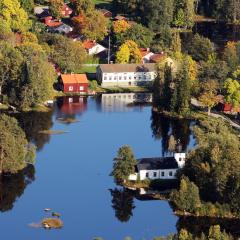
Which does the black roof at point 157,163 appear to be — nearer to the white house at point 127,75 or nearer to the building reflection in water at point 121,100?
the building reflection in water at point 121,100

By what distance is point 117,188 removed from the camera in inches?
1193

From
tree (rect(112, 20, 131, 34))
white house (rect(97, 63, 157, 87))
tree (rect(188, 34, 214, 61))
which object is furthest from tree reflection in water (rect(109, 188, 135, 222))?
tree (rect(112, 20, 131, 34))

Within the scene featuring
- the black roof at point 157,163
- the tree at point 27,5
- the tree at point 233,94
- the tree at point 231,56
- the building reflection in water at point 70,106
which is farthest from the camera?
the tree at point 27,5

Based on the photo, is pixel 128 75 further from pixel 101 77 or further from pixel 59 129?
pixel 59 129

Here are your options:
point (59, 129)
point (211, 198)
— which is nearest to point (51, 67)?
point (59, 129)

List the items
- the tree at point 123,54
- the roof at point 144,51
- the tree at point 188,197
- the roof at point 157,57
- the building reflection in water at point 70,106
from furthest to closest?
the roof at point 144,51, the roof at point 157,57, the tree at point 123,54, the building reflection in water at point 70,106, the tree at point 188,197

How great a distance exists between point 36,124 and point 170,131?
618 cm

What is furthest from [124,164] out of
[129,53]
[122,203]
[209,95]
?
[129,53]

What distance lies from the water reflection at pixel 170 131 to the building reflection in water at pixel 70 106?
3723 millimetres

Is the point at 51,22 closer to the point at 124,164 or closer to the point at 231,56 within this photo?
the point at 231,56

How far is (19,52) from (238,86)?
36.3ft

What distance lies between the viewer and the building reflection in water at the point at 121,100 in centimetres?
4066

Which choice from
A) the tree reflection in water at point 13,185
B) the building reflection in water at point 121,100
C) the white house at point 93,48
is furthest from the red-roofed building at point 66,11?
the tree reflection in water at point 13,185

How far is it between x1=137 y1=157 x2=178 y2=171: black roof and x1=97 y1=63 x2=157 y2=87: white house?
1383 centimetres
